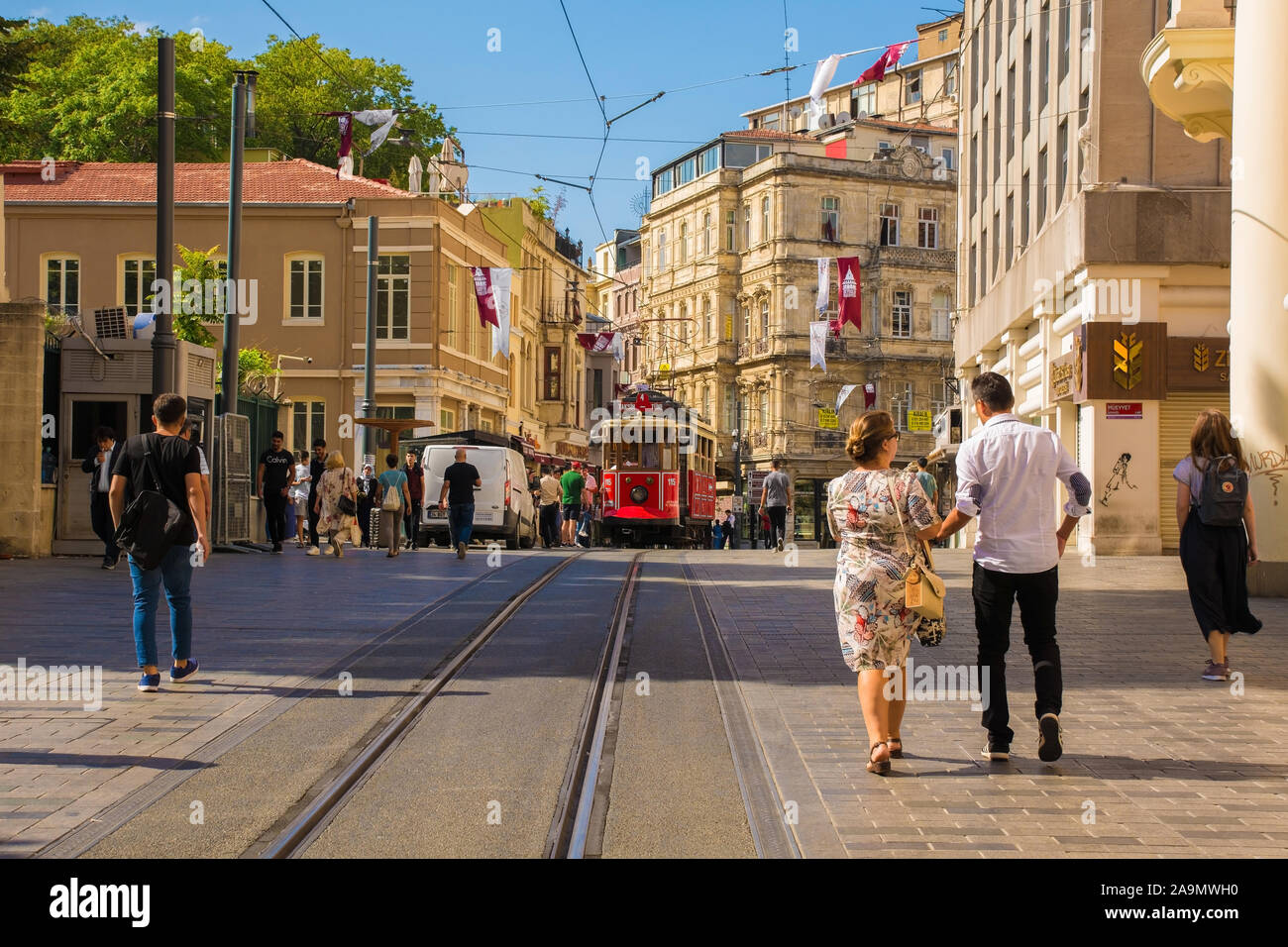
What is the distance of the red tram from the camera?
38.8 metres

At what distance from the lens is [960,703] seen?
9.35 meters

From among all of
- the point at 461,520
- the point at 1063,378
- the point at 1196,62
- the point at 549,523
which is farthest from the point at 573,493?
the point at 1196,62

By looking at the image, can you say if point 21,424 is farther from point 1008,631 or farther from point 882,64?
point 882,64

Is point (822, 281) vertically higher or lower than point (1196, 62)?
higher

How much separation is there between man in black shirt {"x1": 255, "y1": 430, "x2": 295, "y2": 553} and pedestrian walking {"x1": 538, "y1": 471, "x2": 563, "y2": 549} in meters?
9.69

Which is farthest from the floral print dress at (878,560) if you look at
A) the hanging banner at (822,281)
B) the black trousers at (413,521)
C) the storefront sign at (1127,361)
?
the hanging banner at (822,281)

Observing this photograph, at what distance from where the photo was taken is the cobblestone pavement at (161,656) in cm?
674

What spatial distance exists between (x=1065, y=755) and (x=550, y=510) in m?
26.6

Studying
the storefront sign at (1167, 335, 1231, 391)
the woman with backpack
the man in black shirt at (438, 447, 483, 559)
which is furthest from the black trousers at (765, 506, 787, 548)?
the woman with backpack

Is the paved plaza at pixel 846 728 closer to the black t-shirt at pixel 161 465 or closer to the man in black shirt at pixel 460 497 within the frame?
the black t-shirt at pixel 161 465

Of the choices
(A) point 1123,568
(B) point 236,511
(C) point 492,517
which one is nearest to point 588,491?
(C) point 492,517

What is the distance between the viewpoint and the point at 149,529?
9.42 m
